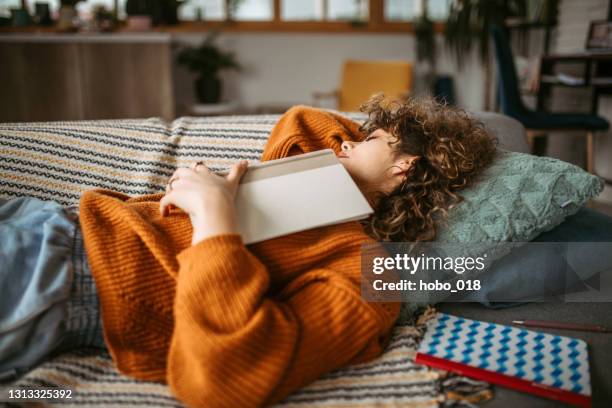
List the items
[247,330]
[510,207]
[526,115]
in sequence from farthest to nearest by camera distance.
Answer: [526,115]
[510,207]
[247,330]

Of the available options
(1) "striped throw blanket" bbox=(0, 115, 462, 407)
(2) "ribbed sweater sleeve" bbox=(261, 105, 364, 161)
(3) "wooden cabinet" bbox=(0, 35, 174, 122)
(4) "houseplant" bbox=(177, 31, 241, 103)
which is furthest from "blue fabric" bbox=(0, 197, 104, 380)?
(4) "houseplant" bbox=(177, 31, 241, 103)

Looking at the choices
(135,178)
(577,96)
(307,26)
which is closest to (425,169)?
(135,178)

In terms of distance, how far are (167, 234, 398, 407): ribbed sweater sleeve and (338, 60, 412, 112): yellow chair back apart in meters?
3.59

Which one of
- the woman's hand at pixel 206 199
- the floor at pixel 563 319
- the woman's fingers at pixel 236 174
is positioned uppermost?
the woman's fingers at pixel 236 174

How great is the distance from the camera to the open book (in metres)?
0.94

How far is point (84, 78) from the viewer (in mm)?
4121

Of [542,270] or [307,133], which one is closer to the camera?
[542,270]

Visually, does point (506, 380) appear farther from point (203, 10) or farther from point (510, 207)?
point (203, 10)

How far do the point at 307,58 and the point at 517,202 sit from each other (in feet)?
14.2

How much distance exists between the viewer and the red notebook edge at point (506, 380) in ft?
2.72

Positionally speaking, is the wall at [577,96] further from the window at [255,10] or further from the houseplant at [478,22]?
the window at [255,10]

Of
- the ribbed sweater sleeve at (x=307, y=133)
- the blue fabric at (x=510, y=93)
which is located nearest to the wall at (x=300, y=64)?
the blue fabric at (x=510, y=93)

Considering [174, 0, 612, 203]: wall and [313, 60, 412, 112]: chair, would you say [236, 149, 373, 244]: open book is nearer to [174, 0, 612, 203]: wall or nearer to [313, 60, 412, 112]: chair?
[313, 60, 412, 112]: chair

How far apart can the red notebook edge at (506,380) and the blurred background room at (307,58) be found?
8.96 ft
